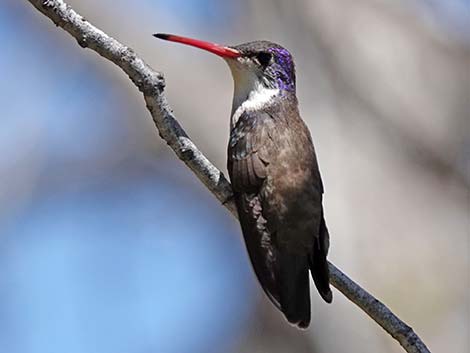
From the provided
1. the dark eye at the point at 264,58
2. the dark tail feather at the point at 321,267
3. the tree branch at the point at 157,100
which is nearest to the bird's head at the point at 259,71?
the dark eye at the point at 264,58

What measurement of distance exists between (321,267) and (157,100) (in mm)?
782

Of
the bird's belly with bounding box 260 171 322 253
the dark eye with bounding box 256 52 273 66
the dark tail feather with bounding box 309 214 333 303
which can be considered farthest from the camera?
the dark eye with bounding box 256 52 273 66

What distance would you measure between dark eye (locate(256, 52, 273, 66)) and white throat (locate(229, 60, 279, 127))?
6 centimetres

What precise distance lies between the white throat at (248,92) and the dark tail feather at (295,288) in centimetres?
65

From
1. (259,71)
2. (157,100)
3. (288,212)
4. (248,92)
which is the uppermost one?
(259,71)

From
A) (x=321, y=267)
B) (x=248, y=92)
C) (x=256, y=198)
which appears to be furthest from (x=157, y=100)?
(x=248, y=92)

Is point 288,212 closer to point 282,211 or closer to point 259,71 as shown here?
point 282,211

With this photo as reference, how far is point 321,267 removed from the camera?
3637 millimetres

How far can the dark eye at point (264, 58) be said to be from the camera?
14.2 ft

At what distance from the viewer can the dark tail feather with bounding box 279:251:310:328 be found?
3.65 meters

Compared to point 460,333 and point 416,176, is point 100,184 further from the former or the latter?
point 460,333

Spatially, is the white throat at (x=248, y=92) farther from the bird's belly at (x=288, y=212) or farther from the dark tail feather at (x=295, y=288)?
the dark tail feather at (x=295, y=288)

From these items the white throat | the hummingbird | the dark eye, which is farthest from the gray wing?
the dark eye

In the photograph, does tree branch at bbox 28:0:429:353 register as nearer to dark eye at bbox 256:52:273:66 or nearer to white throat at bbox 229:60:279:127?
white throat at bbox 229:60:279:127
